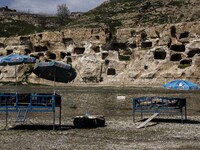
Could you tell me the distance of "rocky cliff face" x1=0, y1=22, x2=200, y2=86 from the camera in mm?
68438

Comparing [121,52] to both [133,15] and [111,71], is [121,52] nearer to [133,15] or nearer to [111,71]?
[111,71]

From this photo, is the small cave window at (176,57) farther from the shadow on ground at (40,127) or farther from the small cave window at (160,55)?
the shadow on ground at (40,127)

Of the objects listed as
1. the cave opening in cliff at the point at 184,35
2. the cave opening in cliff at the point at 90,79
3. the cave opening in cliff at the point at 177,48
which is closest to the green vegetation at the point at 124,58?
the cave opening in cliff at the point at 90,79

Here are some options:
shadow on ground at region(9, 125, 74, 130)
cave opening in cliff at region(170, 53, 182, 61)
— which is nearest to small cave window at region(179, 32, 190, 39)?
cave opening in cliff at region(170, 53, 182, 61)

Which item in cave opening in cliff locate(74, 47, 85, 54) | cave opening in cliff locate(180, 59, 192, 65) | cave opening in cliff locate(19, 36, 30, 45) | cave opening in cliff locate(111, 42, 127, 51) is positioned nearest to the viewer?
cave opening in cliff locate(180, 59, 192, 65)

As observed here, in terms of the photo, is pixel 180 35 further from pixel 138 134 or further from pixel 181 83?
pixel 138 134

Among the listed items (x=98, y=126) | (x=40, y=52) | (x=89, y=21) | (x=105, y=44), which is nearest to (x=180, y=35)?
(x=105, y=44)

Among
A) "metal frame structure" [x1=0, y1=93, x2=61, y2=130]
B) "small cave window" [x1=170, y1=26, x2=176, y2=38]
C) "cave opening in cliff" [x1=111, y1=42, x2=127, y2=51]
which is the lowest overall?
"metal frame structure" [x1=0, y1=93, x2=61, y2=130]

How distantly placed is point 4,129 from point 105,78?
56.5 metres

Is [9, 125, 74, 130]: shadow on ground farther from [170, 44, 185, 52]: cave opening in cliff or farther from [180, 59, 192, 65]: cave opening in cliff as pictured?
[170, 44, 185, 52]: cave opening in cliff

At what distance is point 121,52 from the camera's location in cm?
7931

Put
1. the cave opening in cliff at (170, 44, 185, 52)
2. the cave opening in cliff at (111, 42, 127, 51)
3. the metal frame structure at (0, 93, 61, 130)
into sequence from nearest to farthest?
the metal frame structure at (0, 93, 61, 130) < the cave opening in cliff at (170, 44, 185, 52) < the cave opening in cliff at (111, 42, 127, 51)

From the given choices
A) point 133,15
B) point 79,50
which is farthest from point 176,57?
point 133,15

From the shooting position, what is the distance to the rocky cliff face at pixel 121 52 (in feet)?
225
